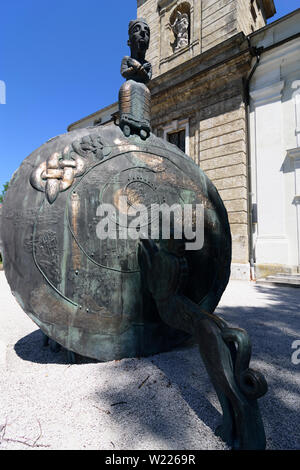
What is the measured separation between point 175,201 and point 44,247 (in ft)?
3.20

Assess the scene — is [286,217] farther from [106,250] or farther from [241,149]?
[106,250]

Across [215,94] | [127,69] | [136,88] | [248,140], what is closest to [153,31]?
[215,94]

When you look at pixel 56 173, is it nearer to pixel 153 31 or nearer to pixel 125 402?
pixel 125 402

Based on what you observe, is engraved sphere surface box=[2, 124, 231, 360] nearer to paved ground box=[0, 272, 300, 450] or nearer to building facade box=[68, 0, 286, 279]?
paved ground box=[0, 272, 300, 450]

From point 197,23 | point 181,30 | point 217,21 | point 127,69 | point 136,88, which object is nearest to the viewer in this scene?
point 136,88

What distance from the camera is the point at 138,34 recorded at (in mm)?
2209

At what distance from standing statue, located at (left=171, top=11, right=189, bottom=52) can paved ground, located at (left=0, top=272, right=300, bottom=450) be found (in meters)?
13.0

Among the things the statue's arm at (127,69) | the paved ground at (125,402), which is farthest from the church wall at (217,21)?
the paved ground at (125,402)

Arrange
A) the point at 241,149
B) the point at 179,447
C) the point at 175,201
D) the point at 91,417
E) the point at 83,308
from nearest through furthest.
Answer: the point at 179,447 < the point at 91,417 < the point at 83,308 < the point at 175,201 < the point at 241,149

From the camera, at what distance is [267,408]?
4.54 ft

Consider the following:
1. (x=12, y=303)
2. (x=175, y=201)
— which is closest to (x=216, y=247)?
(x=175, y=201)

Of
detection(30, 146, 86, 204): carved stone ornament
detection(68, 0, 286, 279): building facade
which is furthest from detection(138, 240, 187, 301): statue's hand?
detection(68, 0, 286, 279): building facade

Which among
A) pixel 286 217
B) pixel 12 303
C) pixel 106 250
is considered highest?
pixel 286 217

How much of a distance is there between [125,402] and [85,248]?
36.1 inches
